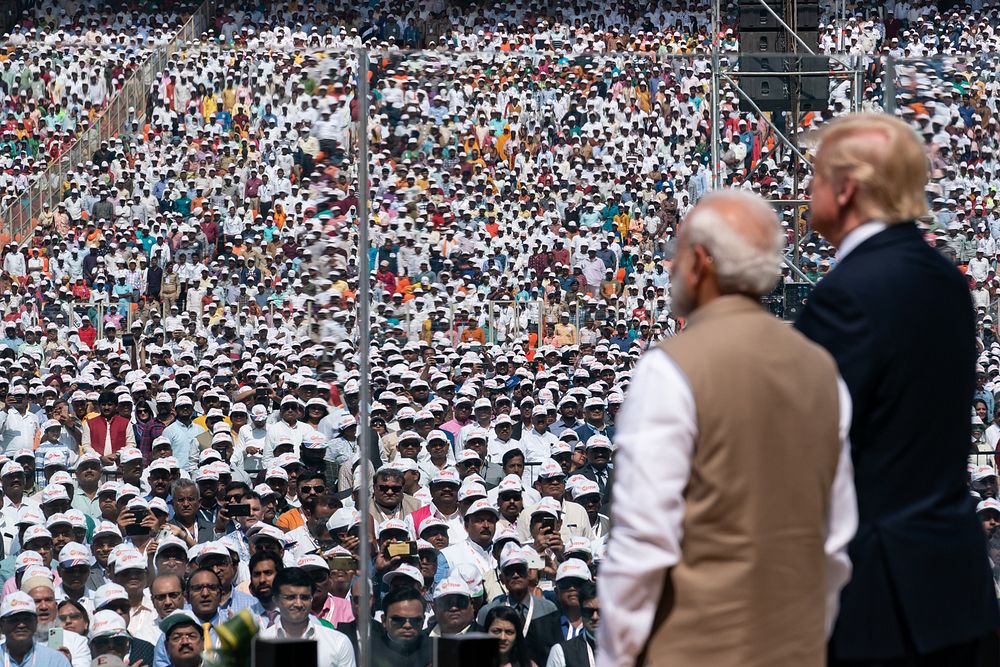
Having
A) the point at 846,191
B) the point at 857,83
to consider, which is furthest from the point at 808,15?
the point at 846,191

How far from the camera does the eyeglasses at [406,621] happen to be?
13.3 feet

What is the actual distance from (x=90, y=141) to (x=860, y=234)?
3.09 meters

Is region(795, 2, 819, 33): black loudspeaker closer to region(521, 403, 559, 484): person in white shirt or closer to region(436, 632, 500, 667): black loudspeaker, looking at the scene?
region(521, 403, 559, 484): person in white shirt

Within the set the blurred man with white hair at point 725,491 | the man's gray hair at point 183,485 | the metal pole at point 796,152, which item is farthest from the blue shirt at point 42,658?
the blurred man with white hair at point 725,491

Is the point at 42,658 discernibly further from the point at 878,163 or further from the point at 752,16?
the point at 752,16

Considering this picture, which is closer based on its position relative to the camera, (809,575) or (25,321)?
(809,575)

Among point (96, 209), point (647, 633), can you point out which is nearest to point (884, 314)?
point (647, 633)

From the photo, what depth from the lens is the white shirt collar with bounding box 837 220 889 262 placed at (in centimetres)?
248

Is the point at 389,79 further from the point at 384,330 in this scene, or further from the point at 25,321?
the point at 25,321

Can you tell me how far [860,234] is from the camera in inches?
98.1

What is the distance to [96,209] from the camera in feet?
15.6

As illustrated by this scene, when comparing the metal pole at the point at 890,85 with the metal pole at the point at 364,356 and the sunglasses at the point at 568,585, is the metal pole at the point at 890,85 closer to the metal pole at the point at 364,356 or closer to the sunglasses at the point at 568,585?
the metal pole at the point at 364,356

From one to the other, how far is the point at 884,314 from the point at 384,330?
6.64 feet

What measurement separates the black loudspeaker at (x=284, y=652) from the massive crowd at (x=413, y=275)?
4.91 feet
